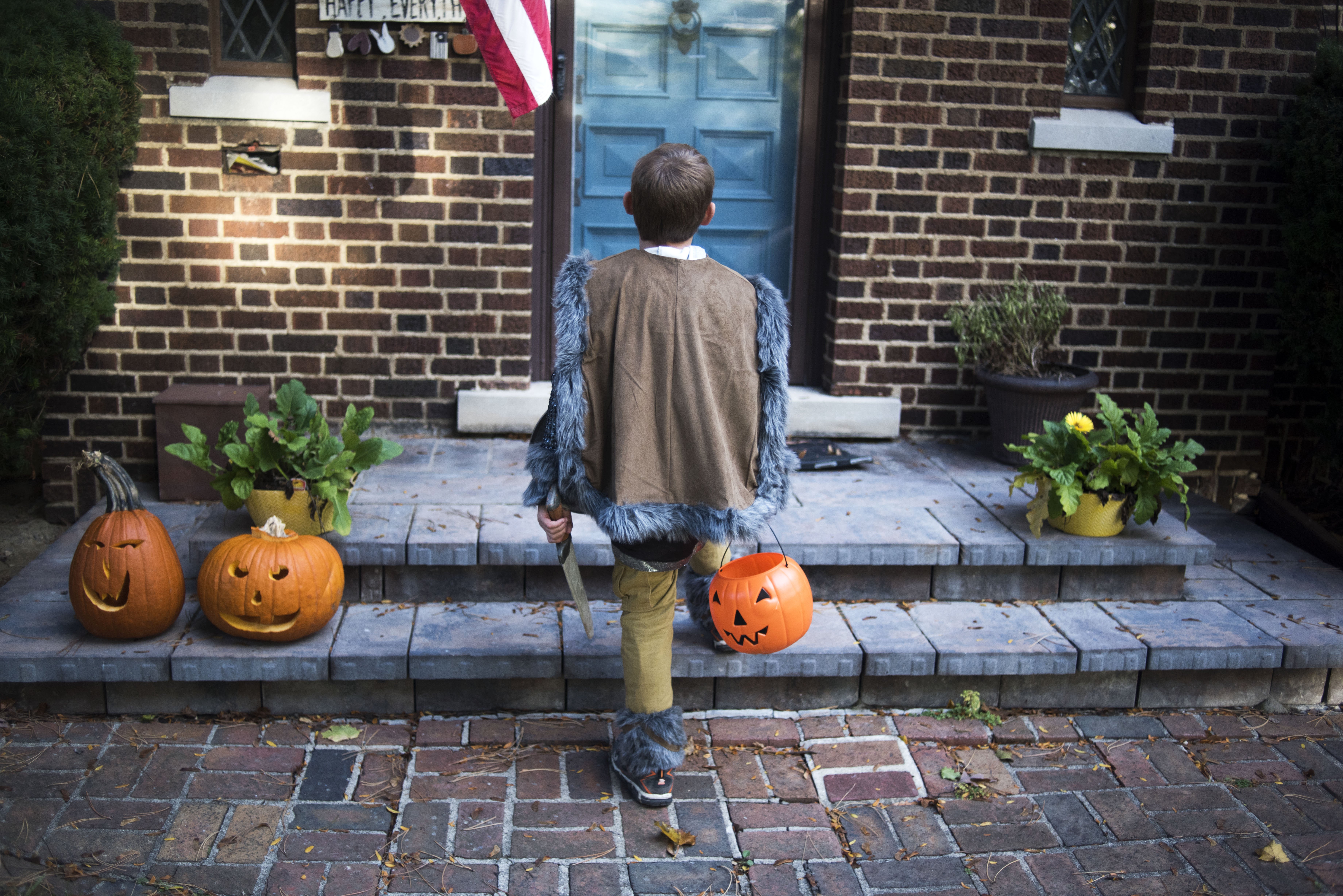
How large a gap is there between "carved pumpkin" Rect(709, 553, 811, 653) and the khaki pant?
0.15 m

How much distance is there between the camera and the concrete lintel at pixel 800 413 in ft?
17.8

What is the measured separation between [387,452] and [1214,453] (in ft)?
13.1

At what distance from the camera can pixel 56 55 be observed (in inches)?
170

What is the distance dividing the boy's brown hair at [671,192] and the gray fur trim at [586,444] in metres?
0.22

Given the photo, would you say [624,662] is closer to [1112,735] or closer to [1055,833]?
[1055,833]

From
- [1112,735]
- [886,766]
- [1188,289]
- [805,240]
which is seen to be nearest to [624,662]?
[886,766]

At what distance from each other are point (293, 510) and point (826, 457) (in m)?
2.30

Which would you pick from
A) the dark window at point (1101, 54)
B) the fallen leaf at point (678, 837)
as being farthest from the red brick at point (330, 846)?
the dark window at point (1101, 54)

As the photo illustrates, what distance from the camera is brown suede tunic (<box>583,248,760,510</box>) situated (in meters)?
3.14

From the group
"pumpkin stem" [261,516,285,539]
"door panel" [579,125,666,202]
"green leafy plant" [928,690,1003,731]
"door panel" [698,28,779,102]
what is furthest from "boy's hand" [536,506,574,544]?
"door panel" [698,28,779,102]

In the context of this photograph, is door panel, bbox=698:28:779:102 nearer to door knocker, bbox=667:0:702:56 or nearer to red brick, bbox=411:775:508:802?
door knocker, bbox=667:0:702:56

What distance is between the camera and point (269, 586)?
3768 mm

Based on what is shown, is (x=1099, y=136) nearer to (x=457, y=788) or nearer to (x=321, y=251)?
(x=321, y=251)

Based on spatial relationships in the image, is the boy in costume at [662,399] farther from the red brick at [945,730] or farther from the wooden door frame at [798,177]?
the wooden door frame at [798,177]
